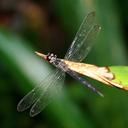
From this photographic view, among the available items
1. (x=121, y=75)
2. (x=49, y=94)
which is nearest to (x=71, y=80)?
(x=49, y=94)

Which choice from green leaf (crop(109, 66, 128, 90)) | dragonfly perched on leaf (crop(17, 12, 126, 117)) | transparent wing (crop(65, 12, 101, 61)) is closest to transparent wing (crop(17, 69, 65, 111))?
dragonfly perched on leaf (crop(17, 12, 126, 117))

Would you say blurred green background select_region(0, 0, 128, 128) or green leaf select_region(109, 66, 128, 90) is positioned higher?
green leaf select_region(109, 66, 128, 90)

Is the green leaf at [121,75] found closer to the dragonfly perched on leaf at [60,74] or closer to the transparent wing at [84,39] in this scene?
the dragonfly perched on leaf at [60,74]

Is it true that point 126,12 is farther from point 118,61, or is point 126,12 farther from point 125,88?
point 125,88

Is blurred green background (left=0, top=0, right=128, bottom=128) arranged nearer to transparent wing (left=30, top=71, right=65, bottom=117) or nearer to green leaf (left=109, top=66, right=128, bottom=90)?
transparent wing (left=30, top=71, right=65, bottom=117)

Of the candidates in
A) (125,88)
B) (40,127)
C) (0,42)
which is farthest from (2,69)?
(125,88)

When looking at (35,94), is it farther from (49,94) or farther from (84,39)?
(84,39)
